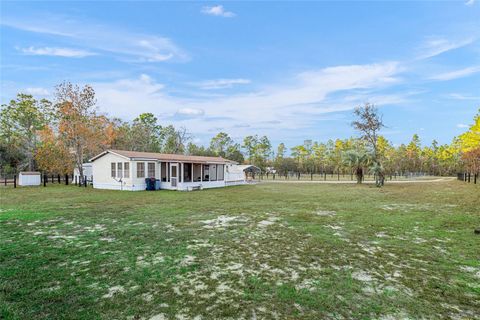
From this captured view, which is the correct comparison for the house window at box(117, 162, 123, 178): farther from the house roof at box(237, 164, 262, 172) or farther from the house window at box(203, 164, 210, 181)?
the house roof at box(237, 164, 262, 172)

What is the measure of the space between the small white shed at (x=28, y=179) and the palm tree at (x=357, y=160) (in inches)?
1125

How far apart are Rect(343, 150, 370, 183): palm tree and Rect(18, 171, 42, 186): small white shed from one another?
28580mm

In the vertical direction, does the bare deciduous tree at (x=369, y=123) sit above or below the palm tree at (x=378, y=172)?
above

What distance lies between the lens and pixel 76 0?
12.5 meters

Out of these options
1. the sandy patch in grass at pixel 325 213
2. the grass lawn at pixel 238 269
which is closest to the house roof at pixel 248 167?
the sandy patch in grass at pixel 325 213

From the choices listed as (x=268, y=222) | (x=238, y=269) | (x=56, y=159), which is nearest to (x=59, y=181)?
(x=56, y=159)

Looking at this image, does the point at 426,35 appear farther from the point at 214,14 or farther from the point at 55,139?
the point at 55,139

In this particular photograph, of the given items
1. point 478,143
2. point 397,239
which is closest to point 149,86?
point 397,239

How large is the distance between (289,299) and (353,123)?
85.8 feet

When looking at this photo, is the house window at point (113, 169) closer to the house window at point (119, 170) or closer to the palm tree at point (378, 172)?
the house window at point (119, 170)

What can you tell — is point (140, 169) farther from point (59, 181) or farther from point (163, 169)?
point (59, 181)

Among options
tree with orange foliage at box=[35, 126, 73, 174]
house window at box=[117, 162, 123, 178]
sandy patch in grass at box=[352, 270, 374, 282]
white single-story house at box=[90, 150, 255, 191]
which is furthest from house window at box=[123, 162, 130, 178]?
sandy patch in grass at box=[352, 270, 374, 282]

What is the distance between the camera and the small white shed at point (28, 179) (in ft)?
75.6

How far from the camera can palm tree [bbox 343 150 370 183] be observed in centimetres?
2523
